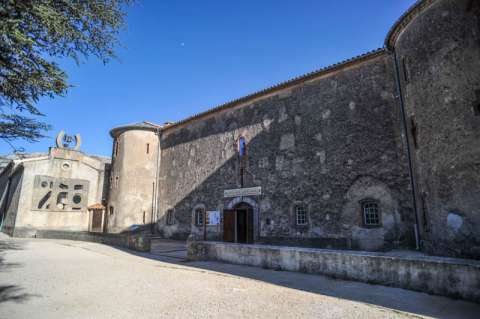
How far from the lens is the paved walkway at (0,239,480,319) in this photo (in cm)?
480

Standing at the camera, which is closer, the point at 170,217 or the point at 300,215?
the point at 300,215

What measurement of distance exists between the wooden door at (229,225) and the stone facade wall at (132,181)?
26.3 ft

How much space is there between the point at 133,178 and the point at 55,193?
22.6ft

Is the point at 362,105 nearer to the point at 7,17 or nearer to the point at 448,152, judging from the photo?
the point at 448,152

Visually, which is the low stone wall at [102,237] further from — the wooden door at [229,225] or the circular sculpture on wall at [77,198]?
the wooden door at [229,225]

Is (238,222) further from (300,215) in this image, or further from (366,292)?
(366,292)

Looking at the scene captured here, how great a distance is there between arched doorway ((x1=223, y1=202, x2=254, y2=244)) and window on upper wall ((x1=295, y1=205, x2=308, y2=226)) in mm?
2743

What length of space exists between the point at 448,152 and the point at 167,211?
17384 mm

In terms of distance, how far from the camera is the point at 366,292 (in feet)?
19.5

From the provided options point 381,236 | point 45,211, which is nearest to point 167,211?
point 45,211

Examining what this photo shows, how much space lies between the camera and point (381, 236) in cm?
1106

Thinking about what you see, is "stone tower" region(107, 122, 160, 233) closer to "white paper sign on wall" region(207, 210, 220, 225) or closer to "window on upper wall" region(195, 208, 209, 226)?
"window on upper wall" region(195, 208, 209, 226)

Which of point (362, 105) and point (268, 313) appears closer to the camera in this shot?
point (268, 313)

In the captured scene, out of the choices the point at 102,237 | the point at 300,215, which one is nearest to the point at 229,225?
the point at 300,215
